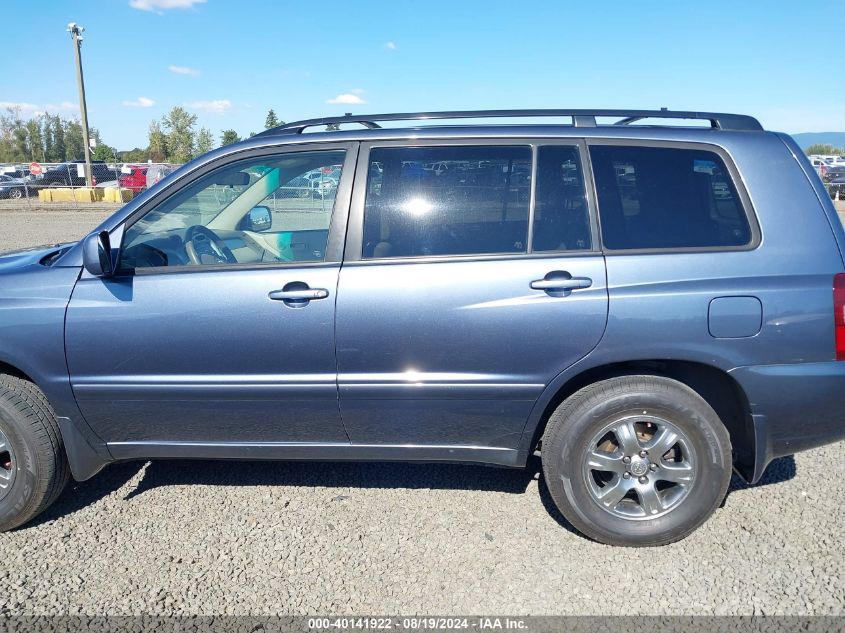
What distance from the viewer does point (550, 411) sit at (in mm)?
3070

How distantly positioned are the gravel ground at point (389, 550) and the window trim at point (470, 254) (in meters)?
1.32

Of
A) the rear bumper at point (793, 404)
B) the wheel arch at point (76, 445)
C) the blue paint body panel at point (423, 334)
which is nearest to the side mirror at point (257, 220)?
the blue paint body panel at point (423, 334)

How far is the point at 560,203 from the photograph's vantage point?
297 cm

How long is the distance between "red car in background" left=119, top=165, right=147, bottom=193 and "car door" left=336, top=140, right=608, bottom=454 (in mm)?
28827

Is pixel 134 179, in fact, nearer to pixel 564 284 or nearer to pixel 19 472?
pixel 19 472

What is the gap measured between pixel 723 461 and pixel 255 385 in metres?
2.15

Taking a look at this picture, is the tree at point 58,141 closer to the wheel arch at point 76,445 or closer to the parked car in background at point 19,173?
the parked car in background at point 19,173

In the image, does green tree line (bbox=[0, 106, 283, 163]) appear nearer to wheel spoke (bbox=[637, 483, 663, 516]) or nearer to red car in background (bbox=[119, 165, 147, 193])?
red car in background (bbox=[119, 165, 147, 193])

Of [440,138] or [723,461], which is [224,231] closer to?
[440,138]

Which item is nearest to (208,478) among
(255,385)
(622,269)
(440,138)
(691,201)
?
(255,385)

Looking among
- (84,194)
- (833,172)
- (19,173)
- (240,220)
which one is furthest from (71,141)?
(240,220)

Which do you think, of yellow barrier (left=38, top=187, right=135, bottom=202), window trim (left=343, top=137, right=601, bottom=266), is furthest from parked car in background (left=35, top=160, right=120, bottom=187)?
window trim (left=343, top=137, right=601, bottom=266)

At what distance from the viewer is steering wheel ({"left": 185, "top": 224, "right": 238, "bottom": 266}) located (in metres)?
3.15

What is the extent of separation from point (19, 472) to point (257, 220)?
1.78 m
